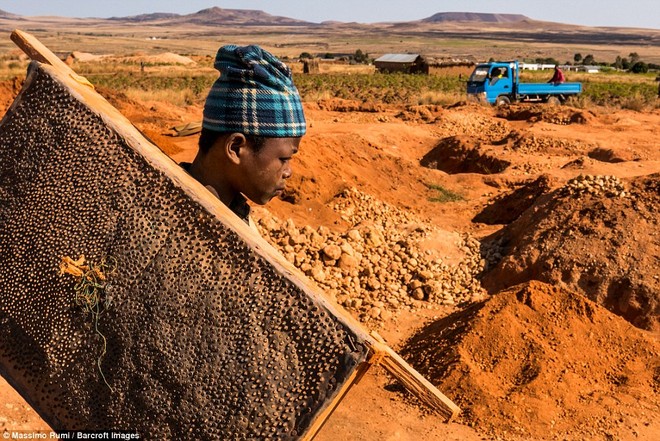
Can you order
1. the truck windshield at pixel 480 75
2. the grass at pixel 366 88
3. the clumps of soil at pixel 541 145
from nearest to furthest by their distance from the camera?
the clumps of soil at pixel 541 145, the truck windshield at pixel 480 75, the grass at pixel 366 88

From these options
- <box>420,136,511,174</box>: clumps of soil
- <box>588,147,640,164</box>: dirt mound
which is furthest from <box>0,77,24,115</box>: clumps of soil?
<box>588,147,640,164</box>: dirt mound

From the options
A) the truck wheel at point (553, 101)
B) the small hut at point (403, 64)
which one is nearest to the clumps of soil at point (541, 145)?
the truck wheel at point (553, 101)

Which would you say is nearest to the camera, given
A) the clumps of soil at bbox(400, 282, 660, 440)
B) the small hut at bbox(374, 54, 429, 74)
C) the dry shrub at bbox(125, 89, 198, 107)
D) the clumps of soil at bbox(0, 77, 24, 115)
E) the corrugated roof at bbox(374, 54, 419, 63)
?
the clumps of soil at bbox(400, 282, 660, 440)

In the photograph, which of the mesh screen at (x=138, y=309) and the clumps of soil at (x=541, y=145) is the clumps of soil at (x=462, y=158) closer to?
the clumps of soil at (x=541, y=145)

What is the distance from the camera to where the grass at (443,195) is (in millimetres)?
12430

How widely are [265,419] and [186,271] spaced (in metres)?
0.35

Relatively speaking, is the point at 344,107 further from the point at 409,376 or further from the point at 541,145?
the point at 409,376

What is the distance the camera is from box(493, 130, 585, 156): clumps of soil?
1609 centimetres

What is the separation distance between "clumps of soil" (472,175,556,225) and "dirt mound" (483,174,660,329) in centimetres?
215

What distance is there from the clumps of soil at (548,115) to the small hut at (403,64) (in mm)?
18548

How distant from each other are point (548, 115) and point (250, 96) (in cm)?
1934

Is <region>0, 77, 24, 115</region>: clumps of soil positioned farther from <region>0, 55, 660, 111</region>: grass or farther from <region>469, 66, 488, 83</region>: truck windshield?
<region>469, 66, 488, 83</region>: truck windshield

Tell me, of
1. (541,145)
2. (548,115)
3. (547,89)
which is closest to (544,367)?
(541,145)

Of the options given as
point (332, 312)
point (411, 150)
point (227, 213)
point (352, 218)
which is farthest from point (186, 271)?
point (411, 150)
